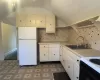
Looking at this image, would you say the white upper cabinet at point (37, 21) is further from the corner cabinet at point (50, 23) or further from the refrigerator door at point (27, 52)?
the refrigerator door at point (27, 52)

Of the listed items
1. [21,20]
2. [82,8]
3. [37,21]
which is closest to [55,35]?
[37,21]

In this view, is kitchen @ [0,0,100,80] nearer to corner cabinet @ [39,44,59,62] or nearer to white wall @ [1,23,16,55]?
corner cabinet @ [39,44,59,62]

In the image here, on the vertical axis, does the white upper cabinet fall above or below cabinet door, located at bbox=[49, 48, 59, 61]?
above

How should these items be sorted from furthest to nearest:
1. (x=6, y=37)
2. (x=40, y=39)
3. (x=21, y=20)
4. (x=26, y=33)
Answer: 1. (x=6, y=37)
2. (x=40, y=39)
3. (x=21, y=20)
4. (x=26, y=33)

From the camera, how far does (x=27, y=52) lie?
168 inches

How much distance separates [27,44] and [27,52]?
308 mm

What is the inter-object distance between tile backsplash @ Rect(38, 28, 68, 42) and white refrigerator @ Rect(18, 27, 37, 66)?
0.88 meters

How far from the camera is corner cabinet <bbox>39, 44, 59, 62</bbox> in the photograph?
178 inches

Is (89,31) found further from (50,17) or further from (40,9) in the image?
(40,9)

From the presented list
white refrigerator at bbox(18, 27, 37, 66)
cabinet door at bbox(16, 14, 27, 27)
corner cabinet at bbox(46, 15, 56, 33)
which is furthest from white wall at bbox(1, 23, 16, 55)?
corner cabinet at bbox(46, 15, 56, 33)

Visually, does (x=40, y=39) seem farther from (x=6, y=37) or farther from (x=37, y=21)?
(x=6, y=37)

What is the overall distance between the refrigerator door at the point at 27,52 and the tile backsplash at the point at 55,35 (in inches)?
35.3

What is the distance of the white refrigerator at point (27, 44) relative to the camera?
13.8 ft

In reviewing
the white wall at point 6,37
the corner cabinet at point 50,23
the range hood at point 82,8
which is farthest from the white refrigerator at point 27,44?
the range hood at point 82,8
